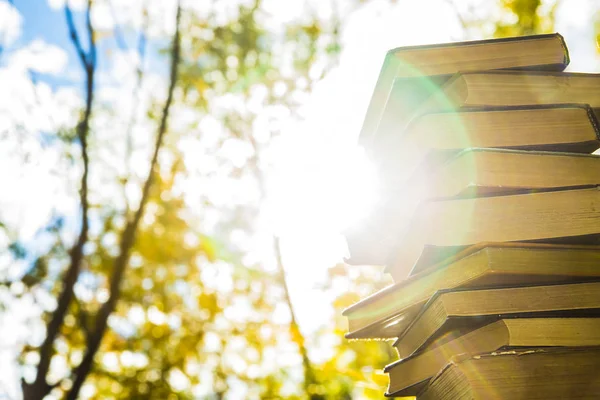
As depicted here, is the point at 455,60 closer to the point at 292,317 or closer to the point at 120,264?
the point at 120,264

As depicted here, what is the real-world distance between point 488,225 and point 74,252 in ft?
10.6

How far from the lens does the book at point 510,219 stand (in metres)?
0.85

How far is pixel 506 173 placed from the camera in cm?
88

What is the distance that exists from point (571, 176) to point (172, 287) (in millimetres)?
8141

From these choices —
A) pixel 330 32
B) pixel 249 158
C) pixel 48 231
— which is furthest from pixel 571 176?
pixel 249 158

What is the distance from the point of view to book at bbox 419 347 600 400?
0.73 meters

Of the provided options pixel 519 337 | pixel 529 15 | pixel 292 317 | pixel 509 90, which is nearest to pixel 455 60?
pixel 509 90

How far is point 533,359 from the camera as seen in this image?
765 millimetres

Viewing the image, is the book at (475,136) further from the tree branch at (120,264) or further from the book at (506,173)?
the tree branch at (120,264)

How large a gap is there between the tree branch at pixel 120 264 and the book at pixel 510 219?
3.03 metres

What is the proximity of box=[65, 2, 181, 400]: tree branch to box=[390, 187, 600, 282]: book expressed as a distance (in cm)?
303

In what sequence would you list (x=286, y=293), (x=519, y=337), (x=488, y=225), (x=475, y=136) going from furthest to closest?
(x=286, y=293), (x=475, y=136), (x=488, y=225), (x=519, y=337)

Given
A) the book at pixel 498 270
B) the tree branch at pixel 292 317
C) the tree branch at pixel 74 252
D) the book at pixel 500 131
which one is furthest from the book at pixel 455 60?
the tree branch at pixel 292 317

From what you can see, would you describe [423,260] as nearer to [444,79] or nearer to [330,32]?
[444,79]
